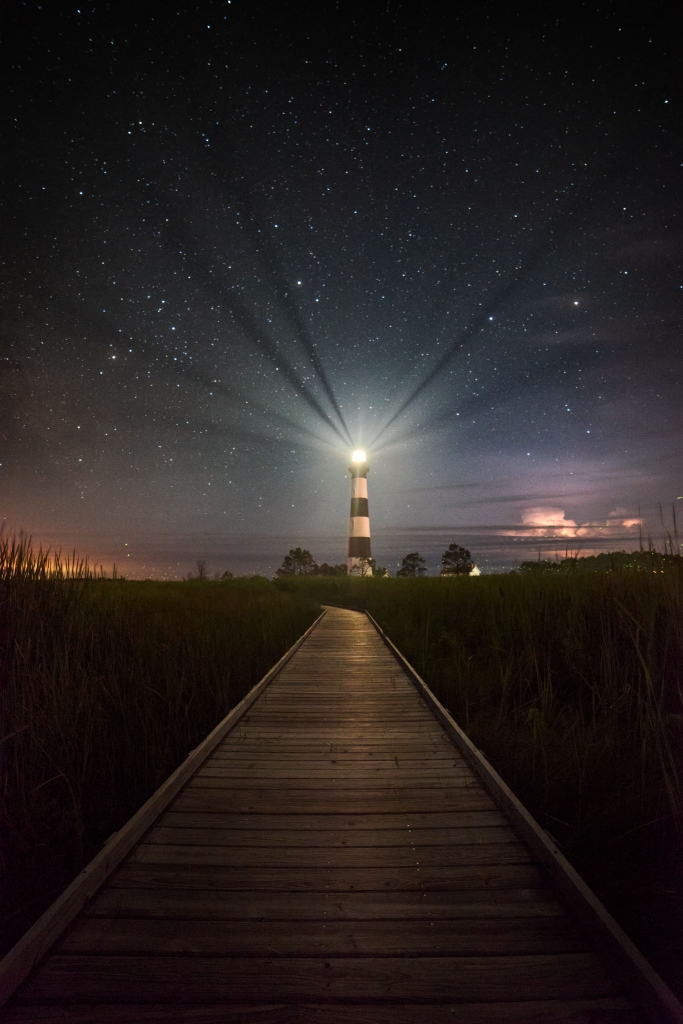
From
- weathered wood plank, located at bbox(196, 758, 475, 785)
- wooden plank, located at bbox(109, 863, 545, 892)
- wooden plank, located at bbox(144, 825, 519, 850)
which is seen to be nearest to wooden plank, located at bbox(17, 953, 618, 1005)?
wooden plank, located at bbox(109, 863, 545, 892)

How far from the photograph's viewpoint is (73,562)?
5.95 metres

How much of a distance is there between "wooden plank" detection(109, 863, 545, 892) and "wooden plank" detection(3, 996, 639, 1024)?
62 centimetres

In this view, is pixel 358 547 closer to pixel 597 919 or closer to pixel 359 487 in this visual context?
pixel 359 487

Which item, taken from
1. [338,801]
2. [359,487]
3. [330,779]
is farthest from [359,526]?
[338,801]

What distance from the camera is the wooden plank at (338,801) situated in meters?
3.16

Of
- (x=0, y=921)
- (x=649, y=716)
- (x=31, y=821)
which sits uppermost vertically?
(x=649, y=716)

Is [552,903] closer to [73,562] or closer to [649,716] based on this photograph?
[649,716]

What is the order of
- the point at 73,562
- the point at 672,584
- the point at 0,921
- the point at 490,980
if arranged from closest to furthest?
the point at 490,980
the point at 0,921
the point at 672,584
the point at 73,562

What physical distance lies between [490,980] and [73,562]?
5.64 metres

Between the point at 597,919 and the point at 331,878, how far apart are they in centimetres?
114

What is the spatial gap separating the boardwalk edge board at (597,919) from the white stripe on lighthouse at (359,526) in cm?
3692

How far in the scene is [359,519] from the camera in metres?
41.1

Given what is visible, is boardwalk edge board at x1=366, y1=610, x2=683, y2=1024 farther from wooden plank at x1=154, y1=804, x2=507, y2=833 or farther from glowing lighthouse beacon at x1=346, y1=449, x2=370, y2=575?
glowing lighthouse beacon at x1=346, y1=449, x2=370, y2=575

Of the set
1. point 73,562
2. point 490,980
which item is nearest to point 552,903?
point 490,980
